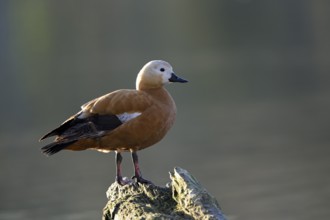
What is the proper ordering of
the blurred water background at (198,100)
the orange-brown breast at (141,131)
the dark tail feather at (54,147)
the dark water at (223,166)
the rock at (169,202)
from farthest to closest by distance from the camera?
the blurred water background at (198,100) → the dark water at (223,166) → the orange-brown breast at (141,131) → the dark tail feather at (54,147) → the rock at (169,202)

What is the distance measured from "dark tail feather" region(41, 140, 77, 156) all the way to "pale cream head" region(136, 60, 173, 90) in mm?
855

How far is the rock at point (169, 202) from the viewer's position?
208 inches

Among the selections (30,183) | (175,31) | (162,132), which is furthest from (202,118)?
(175,31)

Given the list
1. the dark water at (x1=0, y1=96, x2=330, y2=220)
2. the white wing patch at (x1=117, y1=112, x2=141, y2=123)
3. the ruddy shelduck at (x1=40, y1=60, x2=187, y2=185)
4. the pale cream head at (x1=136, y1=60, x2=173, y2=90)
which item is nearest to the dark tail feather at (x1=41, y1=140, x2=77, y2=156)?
the ruddy shelduck at (x1=40, y1=60, x2=187, y2=185)

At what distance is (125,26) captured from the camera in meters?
43.2

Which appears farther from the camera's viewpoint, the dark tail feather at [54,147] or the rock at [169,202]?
the dark tail feather at [54,147]

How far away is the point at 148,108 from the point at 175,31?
33607 mm

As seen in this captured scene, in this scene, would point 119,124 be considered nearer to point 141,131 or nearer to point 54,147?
point 141,131

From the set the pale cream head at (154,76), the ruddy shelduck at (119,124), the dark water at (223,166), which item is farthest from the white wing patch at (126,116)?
the dark water at (223,166)

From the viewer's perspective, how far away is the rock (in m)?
5.29

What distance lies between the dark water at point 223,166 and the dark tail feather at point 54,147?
13.4 feet

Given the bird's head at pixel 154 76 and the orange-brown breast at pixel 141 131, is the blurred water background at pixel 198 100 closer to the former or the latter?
the bird's head at pixel 154 76

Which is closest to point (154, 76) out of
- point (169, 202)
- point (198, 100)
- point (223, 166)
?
point (169, 202)

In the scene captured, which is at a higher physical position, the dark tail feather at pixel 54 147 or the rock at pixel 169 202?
the dark tail feather at pixel 54 147
